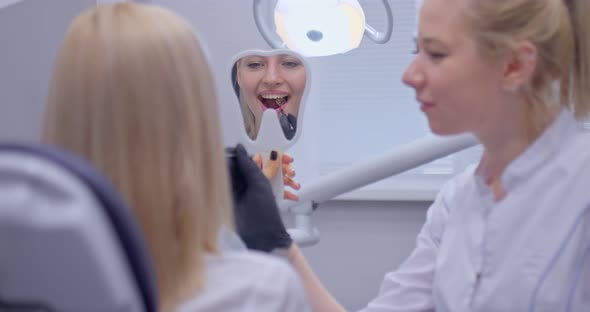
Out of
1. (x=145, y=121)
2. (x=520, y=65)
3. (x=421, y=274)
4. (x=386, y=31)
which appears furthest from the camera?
(x=386, y=31)

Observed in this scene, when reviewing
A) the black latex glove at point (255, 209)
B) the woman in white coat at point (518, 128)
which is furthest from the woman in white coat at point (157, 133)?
the woman in white coat at point (518, 128)

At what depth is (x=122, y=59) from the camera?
77 cm

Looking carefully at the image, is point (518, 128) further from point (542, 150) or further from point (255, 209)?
point (255, 209)

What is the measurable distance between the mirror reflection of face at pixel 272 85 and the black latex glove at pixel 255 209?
32 centimetres

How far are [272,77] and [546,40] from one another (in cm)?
59

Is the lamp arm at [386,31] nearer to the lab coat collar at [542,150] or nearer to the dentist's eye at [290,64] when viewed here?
the dentist's eye at [290,64]

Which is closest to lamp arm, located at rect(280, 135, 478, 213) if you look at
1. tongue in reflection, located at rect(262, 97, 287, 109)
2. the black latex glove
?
tongue in reflection, located at rect(262, 97, 287, 109)

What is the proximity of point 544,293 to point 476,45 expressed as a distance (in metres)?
0.41

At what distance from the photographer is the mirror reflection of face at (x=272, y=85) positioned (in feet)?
5.07

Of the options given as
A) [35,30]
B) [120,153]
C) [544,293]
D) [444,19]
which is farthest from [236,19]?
[120,153]

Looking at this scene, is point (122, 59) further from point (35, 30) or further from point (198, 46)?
point (35, 30)

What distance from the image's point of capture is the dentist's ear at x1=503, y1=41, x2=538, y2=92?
1148 millimetres

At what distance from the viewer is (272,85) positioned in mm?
1543

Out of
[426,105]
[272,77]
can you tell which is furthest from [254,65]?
[426,105]
